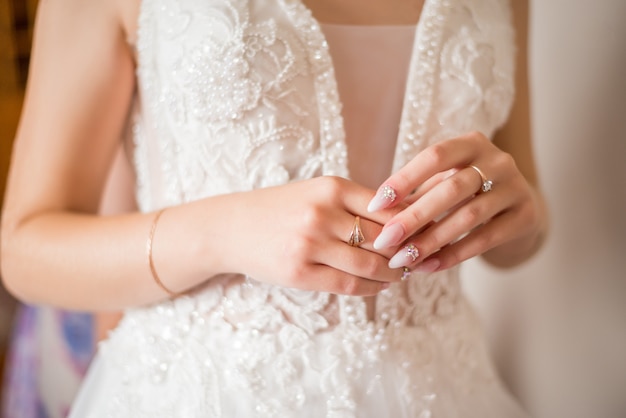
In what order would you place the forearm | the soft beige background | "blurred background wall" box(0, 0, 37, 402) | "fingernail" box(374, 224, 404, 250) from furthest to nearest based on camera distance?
1. "blurred background wall" box(0, 0, 37, 402)
2. the soft beige background
3. the forearm
4. "fingernail" box(374, 224, 404, 250)

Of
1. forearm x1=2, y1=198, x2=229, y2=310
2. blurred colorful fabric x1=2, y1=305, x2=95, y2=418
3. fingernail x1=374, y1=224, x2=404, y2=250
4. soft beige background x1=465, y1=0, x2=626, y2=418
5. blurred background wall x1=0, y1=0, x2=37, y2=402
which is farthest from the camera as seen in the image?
blurred background wall x1=0, y1=0, x2=37, y2=402

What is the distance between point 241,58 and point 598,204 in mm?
592

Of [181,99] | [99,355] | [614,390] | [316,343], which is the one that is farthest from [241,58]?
[614,390]

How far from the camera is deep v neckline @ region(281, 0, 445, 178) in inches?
23.3

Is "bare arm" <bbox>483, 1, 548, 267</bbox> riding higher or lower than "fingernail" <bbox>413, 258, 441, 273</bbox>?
higher

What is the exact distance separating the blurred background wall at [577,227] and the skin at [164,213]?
274 mm

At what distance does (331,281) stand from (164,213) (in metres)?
0.21

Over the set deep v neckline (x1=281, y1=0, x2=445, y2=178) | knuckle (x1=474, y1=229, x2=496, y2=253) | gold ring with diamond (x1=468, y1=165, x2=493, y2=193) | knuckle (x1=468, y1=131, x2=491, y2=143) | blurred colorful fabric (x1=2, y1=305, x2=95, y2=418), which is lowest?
blurred colorful fabric (x1=2, y1=305, x2=95, y2=418)

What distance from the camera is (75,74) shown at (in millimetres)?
617

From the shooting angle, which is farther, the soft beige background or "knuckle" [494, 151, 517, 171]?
the soft beige background

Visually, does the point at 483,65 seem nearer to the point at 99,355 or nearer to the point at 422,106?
the point at 422,106

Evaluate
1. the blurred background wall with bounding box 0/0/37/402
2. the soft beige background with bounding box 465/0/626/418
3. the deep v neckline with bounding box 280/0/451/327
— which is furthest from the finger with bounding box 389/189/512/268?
the blurred background wall with bounding box 0/0/37/402

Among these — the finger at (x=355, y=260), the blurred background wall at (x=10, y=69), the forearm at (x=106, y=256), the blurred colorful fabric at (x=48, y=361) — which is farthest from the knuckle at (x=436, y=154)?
the blurred background wall at (x=10, y=69)

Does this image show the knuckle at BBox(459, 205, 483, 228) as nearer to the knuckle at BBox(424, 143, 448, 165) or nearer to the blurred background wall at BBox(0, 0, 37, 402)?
the knuckle at BBox(424, 143, 448, 165)
